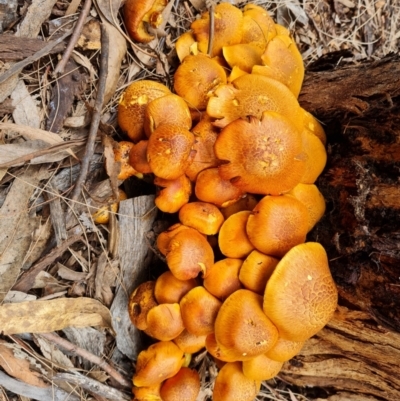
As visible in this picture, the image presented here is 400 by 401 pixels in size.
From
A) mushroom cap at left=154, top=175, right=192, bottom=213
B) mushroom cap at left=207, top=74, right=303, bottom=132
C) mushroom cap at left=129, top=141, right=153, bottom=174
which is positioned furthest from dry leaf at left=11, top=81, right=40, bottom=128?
mushroom cap at left=207, top=74, right=303, bottom=132

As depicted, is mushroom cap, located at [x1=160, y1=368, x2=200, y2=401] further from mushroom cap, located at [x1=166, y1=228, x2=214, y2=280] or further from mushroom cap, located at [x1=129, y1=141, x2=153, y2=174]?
mushroom cap, located at [x1=129, y1=141, x2=153, y2=174]

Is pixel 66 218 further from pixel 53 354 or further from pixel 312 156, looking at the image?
pixel 312 156

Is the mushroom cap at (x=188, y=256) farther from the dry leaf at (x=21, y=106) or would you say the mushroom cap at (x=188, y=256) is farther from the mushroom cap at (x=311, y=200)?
the dry leaf at (x=21, y=106)

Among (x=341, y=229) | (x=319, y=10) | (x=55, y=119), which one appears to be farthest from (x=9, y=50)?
(x=319, y=10)

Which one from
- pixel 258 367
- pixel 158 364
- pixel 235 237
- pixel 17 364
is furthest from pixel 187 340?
pixel 17 364

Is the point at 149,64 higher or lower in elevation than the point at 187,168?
higher

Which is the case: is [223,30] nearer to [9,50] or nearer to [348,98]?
[348,98]
